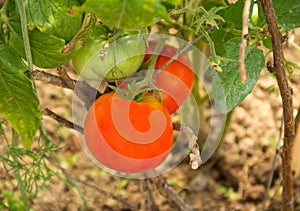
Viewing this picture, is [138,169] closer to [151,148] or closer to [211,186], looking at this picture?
[151,148]

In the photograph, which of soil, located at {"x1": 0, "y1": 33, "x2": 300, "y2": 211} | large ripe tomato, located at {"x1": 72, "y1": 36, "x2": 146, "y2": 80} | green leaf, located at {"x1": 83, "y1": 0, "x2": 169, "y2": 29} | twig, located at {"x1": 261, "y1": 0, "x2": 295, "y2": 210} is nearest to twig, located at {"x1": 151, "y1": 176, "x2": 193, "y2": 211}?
twig, located at {"x1": 261, "y1": 0, "x2": 295, "y2": 210}

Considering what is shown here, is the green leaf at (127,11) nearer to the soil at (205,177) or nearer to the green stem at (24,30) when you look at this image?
the green stem at (24,30)

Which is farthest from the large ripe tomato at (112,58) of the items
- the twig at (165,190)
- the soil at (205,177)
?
the soil at (205,177)

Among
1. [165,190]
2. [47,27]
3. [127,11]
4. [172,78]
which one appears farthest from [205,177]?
[127,11]

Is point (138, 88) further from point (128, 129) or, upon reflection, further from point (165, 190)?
point (165, 190)

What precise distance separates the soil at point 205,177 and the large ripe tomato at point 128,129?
760 mm

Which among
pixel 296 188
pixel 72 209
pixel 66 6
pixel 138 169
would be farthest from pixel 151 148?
pixel 296 188

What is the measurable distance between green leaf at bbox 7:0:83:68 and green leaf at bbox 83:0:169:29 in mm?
167

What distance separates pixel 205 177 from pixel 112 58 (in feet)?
3.04

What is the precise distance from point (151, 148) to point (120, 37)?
14 centimetres

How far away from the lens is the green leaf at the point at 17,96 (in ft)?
2.36

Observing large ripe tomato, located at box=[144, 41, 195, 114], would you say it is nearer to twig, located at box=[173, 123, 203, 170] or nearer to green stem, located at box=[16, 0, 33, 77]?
twig, located at box=[173, 123, 203, 170]

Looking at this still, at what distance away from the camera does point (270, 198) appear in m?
1.50

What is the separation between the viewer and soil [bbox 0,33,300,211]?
1.50m
